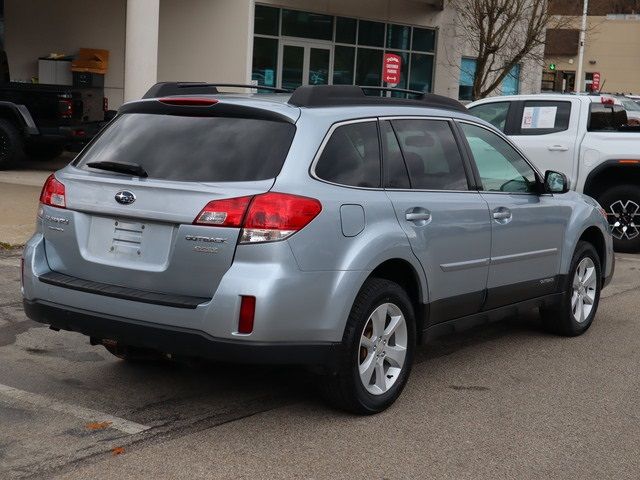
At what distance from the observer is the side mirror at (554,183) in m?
7.05

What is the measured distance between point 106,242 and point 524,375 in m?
2.85

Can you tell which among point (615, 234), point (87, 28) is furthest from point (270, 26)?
point (615, 234)

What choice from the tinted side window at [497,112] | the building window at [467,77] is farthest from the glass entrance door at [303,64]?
the tinted side window at [497,112]

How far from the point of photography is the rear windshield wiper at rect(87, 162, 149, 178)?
5.24 meters

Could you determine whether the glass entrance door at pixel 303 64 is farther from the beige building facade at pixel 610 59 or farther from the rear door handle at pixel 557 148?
the beige building facade at pixel 610 59

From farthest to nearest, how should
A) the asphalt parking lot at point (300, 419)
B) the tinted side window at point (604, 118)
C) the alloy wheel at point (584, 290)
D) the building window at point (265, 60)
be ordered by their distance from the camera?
1. the building window at point (265, 60)
2. the tinted side window at point (604, 118)
3. the alloy wheel at point (584, 290)
4. the asphalt parking lot at point (300, 419)

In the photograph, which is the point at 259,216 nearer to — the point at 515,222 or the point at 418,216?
the point at 418,216

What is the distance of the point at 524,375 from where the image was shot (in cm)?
649

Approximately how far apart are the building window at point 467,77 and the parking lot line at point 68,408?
24858 millimetres

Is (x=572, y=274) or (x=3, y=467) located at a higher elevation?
(x=572, y=274)

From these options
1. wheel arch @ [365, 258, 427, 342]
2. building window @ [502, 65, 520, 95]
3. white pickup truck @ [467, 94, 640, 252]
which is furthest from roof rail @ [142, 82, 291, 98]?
building window @ [502, 65, 520, 95]

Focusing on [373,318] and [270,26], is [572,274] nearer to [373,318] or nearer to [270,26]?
[373,318]

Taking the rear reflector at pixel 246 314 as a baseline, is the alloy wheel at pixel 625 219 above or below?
below

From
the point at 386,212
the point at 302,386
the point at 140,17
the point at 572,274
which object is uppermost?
the point at 140,17
